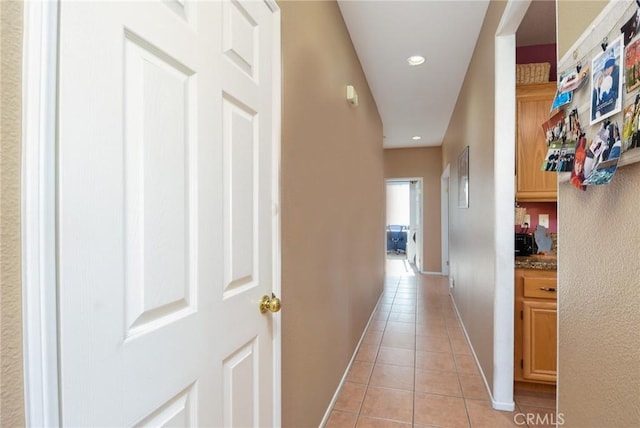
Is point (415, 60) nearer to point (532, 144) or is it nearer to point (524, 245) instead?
point (532, 144)

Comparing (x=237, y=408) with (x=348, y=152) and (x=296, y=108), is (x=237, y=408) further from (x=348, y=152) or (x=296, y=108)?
(x=348, y=152)

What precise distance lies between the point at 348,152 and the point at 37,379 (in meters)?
2.29

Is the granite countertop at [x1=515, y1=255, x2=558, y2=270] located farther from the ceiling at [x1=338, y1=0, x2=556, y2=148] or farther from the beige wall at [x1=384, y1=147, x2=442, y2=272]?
the beige wall at [x1=384, y1=147, x2=442, y2=272]

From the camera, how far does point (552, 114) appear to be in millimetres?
1086

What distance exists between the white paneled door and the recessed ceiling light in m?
2.27

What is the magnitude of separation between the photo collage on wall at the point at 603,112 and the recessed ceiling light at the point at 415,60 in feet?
7.11

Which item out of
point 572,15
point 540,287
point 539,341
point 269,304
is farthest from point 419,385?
point 572,15

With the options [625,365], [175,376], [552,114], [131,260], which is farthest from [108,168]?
[552,114]

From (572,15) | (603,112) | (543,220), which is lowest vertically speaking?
(543,220)

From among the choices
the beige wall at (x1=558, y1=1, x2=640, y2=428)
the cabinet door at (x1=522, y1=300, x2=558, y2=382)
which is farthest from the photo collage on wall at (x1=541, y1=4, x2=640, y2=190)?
the cabinet door at (x1=522, y1=300, x2=558, y2=382)

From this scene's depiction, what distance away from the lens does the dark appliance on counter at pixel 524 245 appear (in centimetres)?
234

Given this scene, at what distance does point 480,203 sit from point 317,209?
1.46 m

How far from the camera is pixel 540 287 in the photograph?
210cm

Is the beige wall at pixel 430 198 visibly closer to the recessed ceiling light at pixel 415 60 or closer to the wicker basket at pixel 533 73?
the recessed ceiling light at pixel 415 60
